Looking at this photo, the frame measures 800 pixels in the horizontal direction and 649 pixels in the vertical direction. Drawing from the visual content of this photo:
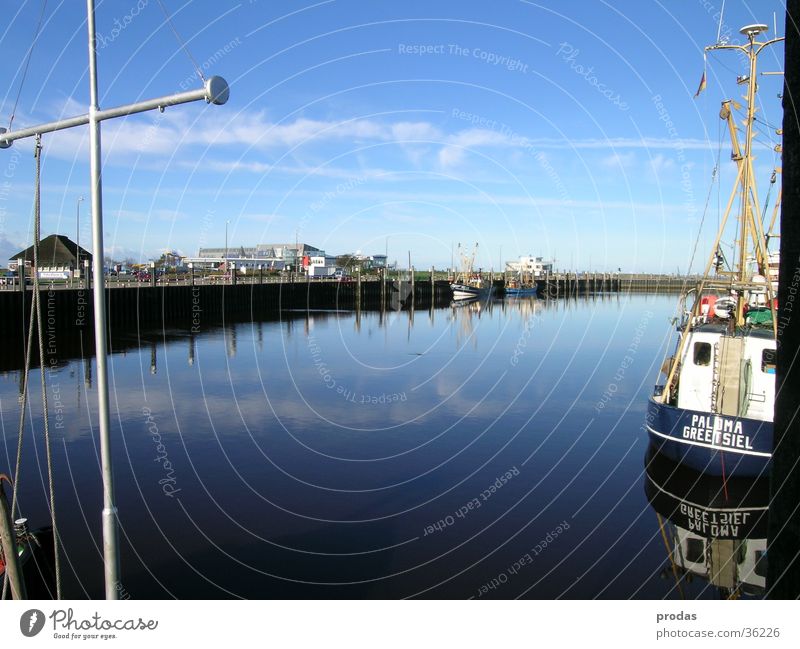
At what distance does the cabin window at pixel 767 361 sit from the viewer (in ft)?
47.0

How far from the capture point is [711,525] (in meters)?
13.7

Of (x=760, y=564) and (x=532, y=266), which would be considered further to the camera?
(x=532, y=266)

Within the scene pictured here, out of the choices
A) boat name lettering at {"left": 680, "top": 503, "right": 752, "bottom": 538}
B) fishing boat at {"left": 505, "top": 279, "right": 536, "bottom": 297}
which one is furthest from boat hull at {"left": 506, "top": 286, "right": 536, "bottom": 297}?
boat name lettering at {"left": 680, "top": 503, "right": 752, "bottom": 538}

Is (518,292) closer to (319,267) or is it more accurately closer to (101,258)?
(319,267)

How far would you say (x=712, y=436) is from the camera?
1475 cm

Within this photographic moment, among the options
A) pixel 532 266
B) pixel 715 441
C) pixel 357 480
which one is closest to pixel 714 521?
pixel 715 441

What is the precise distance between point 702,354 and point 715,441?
8.96ft

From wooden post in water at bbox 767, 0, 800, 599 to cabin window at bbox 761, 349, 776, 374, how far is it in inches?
465

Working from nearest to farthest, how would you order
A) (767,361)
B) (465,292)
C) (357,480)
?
1. (767,361)
2. (357,480)
3. (465,292)

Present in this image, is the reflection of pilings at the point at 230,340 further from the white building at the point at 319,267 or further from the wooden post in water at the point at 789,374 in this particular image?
the white building at the point at 319,267

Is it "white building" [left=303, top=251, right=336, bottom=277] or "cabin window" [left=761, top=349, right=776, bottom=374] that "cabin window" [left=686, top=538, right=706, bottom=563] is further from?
"white building" [left=303, top=251, right=336, bottom=277]

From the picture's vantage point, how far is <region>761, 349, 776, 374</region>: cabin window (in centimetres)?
1432
